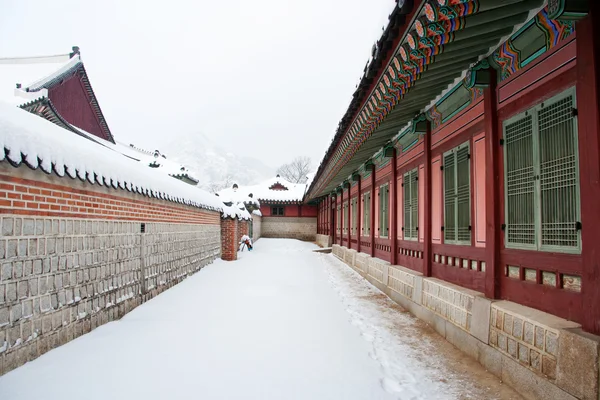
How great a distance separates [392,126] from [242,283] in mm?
4652

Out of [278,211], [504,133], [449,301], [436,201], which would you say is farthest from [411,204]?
[278,211]

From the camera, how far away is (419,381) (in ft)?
10.7

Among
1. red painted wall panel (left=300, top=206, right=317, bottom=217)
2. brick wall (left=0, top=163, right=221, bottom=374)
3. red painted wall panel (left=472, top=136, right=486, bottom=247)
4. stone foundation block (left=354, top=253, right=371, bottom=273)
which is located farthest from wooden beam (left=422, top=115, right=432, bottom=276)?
red painted wall panel (left=300, top=206, right=317, bottom=217)

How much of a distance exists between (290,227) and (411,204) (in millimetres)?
21829

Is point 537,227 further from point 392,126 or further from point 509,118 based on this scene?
point 392,126

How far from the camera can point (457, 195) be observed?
4617 millimetres

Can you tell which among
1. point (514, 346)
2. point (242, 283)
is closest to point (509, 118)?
point (514, 346)

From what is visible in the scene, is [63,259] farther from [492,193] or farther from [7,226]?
[492,193]

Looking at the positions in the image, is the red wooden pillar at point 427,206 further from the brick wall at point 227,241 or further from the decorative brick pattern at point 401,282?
the brick wall at point 227,241

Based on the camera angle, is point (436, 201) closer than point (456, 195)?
No

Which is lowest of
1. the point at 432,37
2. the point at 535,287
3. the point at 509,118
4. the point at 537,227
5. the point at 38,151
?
the point at 535,287

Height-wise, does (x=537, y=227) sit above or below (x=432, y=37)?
below

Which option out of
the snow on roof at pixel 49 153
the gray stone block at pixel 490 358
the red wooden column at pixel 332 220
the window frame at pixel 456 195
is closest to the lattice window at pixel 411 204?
the window frame at pixel 456 195

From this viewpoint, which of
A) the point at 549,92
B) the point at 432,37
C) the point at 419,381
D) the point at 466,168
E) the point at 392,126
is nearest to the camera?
the point at 432,37
